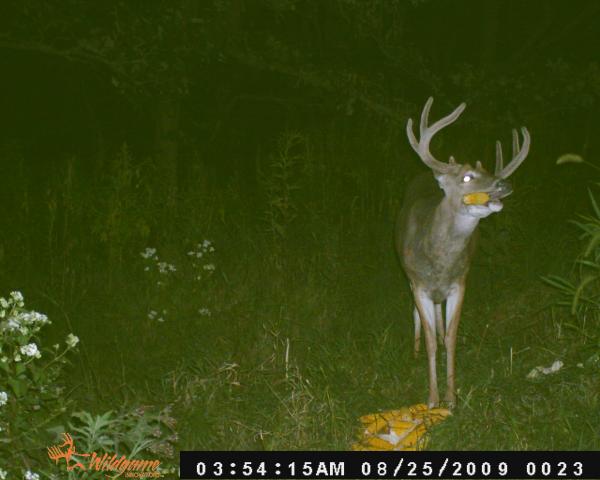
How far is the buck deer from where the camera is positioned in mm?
4945

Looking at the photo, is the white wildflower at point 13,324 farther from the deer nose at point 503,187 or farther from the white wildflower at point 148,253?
the white wildflower at point 148,253

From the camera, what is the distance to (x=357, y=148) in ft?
25.0

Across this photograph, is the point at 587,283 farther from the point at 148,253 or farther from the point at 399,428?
the point at 148,253

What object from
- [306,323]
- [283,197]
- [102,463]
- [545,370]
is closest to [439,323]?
[306,323]

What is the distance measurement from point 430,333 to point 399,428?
0.92 metres

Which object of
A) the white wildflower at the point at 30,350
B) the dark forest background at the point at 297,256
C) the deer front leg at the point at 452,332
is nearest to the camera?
the white wildflower at the point at 30,350

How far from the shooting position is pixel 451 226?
5.19 metres

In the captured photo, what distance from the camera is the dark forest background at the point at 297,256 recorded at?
4617 millimetres

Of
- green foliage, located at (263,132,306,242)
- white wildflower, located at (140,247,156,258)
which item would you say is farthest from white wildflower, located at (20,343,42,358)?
green foliage, located at (263,132,306,242)

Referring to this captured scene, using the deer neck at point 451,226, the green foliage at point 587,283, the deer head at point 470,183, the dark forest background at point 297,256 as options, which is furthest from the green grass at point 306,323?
the deer head at point 470,183

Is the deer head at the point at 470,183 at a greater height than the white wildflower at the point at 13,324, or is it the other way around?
the deer head at the point at 470,183

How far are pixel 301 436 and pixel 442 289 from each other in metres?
1.47

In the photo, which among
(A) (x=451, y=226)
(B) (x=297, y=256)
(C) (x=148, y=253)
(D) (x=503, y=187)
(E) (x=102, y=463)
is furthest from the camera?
(B) (x=297, y=256)

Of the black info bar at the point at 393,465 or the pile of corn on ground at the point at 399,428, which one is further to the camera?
the pile of corn on ground at the point at 399,428
